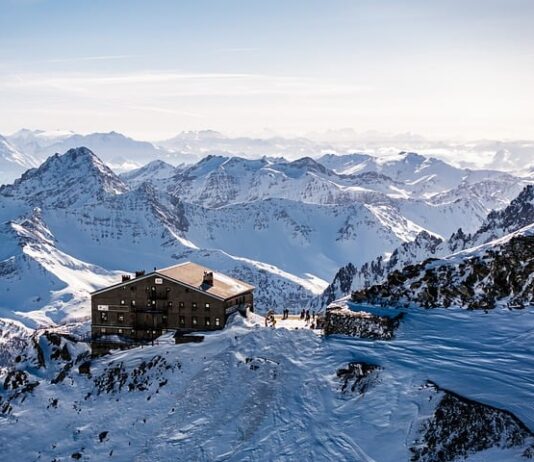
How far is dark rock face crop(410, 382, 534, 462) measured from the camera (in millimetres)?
42344

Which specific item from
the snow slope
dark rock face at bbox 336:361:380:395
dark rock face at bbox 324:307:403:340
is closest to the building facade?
the snow slope

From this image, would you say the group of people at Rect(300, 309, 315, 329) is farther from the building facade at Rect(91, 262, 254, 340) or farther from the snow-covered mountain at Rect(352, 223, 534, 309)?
the snow-covered mountain at Rect(352, 223, 534, 309)

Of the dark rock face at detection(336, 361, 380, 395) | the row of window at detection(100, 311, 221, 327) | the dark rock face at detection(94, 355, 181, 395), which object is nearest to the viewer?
the dark rock face at detection(336, 361, 380, 395)

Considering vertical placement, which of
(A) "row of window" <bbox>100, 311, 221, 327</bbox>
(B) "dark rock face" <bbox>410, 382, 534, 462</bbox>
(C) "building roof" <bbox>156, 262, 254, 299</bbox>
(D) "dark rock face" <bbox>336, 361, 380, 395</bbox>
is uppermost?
(B) "dark rock face" <bbox>410, 382, 534, 462</bbox>

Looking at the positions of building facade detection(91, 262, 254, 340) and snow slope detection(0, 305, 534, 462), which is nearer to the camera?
snow slope detection(0, 305, 534, 462)

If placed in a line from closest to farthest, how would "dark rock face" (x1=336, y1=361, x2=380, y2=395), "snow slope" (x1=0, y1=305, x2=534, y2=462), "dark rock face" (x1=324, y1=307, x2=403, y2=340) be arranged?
"snow slope" (x1=0, y1=305, x2=534, y2=462) → "dark rock face" (x1=336, y1=361, x2=380, y2=395) → "dark rock face" (x1=324, y1=307, x2=403, y2=340)

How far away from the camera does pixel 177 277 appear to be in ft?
284

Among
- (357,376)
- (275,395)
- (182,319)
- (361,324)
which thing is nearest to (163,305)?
(182,319)

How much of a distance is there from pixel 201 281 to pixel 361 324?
28409mm

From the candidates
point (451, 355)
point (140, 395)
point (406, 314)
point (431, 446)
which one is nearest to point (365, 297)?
point (406, 314)

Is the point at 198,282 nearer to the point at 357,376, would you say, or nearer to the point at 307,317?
the point at 307,317

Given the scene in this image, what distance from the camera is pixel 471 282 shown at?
71062 millimetres

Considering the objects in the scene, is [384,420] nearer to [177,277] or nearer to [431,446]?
[431,446]

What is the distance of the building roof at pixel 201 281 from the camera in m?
84.4
